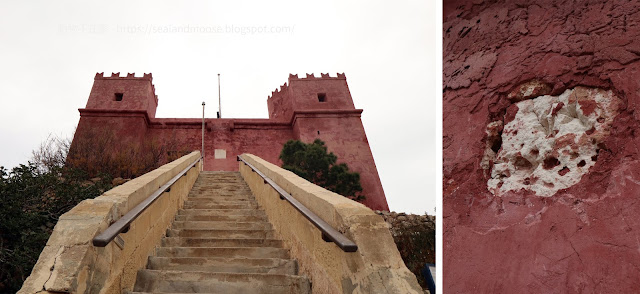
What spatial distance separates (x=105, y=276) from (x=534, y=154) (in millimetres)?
2707

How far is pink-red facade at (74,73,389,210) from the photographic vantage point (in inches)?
669

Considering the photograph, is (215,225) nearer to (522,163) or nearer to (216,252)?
(216,252)

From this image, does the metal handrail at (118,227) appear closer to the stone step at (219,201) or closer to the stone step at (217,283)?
the stone step at (217,283)

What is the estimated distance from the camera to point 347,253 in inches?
93.4

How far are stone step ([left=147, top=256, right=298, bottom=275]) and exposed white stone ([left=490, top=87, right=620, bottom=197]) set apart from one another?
8.10 feet

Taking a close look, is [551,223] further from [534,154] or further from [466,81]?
[466,81]

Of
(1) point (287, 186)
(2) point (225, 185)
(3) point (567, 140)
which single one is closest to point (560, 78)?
(3) point (567, 140)

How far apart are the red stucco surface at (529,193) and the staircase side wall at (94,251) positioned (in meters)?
2.13

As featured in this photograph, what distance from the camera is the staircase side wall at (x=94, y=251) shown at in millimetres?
2230

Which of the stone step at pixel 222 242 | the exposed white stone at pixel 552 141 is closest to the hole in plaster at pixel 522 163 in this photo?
the exposed white stone at pixel 552 141

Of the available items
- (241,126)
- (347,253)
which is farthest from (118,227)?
(241,126)

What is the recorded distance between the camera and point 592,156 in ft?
4.75

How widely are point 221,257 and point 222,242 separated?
558mm

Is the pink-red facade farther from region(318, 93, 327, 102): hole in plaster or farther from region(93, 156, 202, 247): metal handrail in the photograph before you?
region(93, 156, 202, 247): metal handrail
